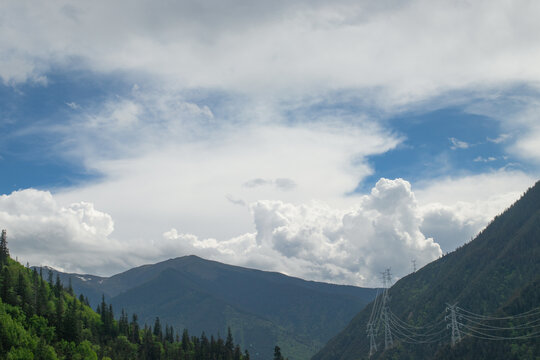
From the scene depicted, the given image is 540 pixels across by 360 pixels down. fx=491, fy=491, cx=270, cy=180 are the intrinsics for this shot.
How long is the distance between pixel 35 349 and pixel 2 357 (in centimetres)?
1314

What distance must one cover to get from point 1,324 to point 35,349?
1670 cm

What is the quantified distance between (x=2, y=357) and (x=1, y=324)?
13960mm

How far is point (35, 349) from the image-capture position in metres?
199

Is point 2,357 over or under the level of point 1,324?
under

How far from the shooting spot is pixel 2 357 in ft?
619

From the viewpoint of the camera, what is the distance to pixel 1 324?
196750 mm
